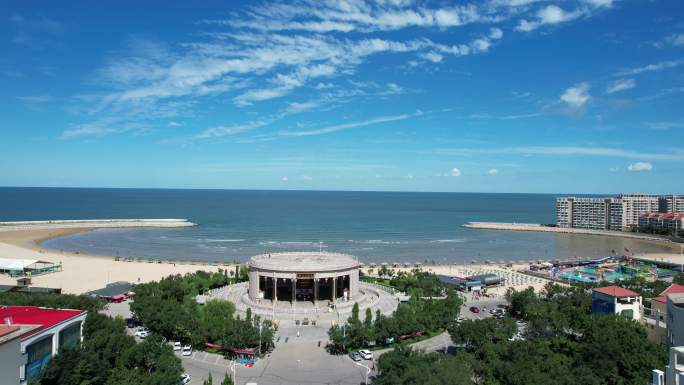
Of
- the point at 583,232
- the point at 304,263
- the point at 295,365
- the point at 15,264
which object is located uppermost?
the point at 304,263

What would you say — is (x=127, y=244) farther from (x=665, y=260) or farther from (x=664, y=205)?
(x=664, y=205)

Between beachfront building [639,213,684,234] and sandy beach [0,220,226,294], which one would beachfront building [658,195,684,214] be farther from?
sandy beach [0,220,226,294]

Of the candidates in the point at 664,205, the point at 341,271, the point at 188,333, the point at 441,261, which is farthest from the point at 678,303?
the point at 664,205

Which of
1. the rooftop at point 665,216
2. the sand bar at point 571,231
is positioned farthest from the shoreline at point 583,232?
the rooftop at point 665,216

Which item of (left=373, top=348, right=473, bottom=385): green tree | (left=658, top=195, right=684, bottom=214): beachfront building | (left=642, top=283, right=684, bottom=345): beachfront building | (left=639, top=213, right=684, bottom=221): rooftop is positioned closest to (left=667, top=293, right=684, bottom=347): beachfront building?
(left=642, top=283, right=684, bottom=345): beachfront building

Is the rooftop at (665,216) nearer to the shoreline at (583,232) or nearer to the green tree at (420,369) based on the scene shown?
the shoreline at (583,232)

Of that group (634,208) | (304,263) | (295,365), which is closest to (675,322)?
(295,365)

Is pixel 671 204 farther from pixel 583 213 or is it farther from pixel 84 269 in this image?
pixel 84 269
